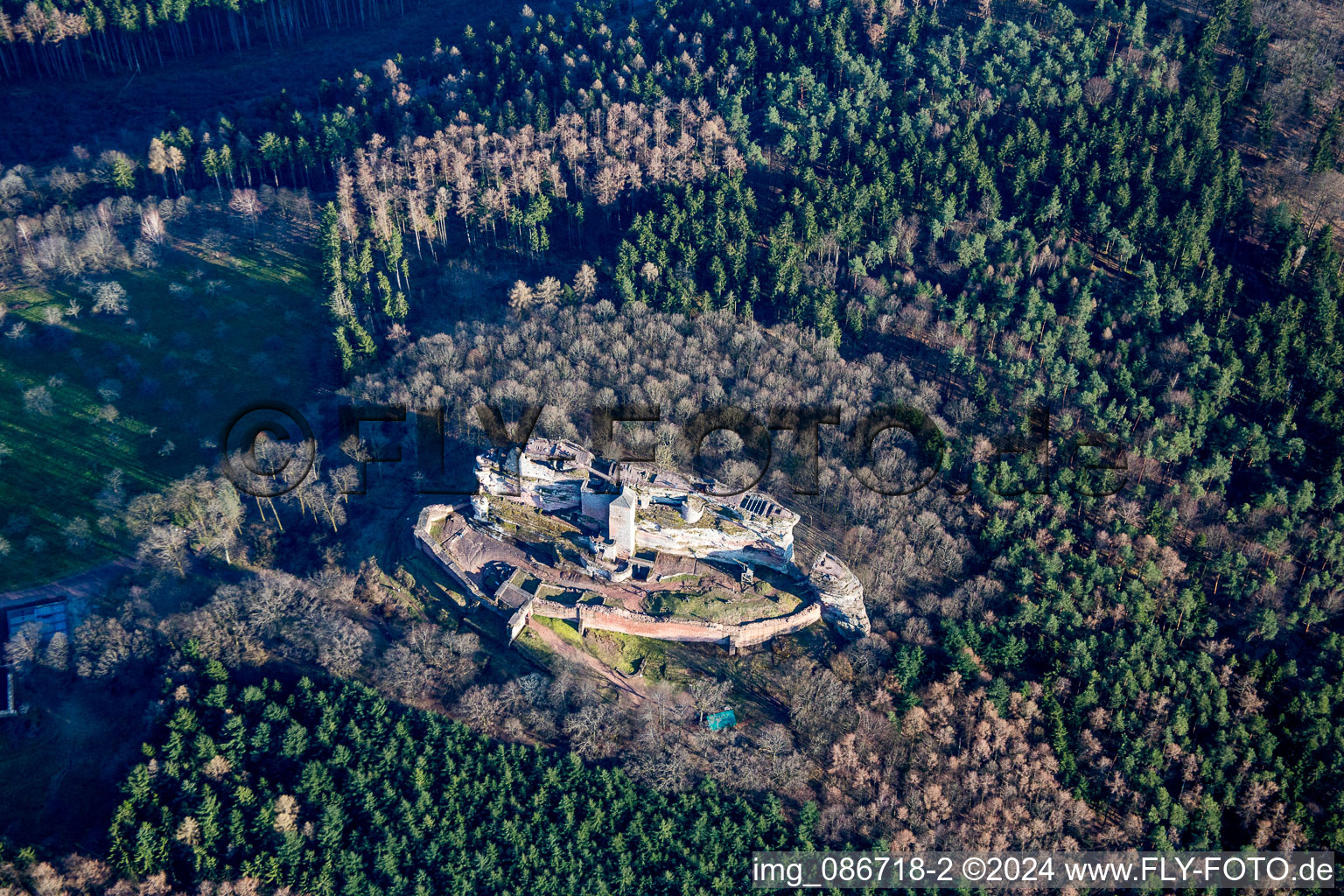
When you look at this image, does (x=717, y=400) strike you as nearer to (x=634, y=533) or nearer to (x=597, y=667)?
(x=634, y=533)

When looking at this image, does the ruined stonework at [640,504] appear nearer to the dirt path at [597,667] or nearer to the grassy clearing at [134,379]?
the dirt path at [597,667]

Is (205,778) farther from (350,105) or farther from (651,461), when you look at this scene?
(350,105)

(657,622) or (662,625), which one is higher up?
(657,622)

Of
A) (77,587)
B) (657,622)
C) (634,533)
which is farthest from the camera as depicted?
(77,587)

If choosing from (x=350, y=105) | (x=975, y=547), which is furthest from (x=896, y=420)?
(x=350, y=105)

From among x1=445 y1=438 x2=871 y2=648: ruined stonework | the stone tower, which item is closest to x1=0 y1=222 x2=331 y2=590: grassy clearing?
x1=445 y1=438 x2=871 y2=648: ruined stonework

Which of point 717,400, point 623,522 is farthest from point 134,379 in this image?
point 717,400

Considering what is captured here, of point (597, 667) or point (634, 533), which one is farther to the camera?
point (634, 533)
